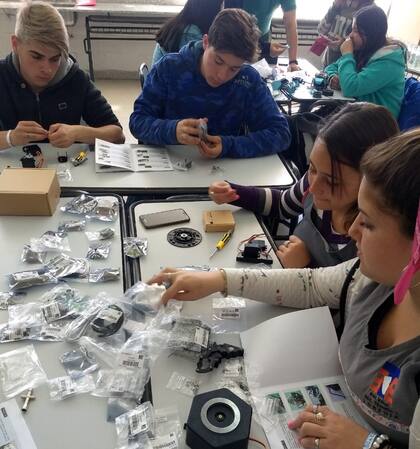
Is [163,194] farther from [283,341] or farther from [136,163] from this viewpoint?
[283,341]

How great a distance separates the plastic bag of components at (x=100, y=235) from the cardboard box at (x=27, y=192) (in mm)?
180

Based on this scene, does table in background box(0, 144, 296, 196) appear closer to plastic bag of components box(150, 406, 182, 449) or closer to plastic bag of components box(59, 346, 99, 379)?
plastic bag of components box(59, 346, 99, 379)

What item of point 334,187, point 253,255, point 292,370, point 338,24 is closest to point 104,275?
point 253,255

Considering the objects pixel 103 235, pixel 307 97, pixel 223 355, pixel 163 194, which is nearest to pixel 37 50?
pixel 163 194

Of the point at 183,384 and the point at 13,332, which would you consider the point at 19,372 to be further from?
the point at 183,384

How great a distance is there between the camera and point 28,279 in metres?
1.10

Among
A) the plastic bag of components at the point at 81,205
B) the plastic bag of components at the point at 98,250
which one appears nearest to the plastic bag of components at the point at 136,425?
the plastic bag of components at the point at 98,250

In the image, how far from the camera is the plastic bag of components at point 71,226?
1332 mm

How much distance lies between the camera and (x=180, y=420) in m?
0.81

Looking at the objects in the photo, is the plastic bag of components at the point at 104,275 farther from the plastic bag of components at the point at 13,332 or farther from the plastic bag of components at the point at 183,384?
the plastic bag of components at the point at 183,384

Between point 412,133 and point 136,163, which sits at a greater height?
point 412,133

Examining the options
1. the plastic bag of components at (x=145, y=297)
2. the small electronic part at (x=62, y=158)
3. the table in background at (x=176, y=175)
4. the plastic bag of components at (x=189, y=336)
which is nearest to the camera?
the plastic bag of components at (x=189, y=336)

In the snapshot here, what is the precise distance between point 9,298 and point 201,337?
51 cm

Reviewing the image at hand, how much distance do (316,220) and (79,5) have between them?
13.5 ft
